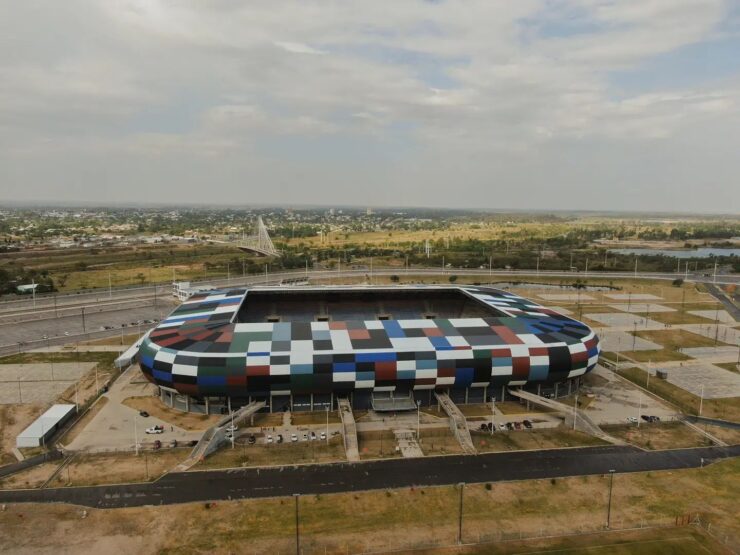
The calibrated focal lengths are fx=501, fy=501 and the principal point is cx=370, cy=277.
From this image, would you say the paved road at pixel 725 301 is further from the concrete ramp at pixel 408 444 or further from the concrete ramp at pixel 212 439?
the concrete ramp at pixel 212 439

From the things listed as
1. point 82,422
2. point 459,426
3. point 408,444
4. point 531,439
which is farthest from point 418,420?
point 82,422

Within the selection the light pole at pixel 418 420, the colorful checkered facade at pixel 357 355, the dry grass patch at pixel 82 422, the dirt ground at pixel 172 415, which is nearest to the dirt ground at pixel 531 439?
the light pole at pixel 418 420

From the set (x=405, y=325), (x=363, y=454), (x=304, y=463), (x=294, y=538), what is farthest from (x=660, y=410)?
(x=294, y=538)

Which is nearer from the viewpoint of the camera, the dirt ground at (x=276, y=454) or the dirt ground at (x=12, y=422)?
the dirt ground at (x=276, y=454)

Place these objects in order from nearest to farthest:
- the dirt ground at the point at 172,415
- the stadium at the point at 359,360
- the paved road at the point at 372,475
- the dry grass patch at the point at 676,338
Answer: the paved road at the point at 372,475 → the dirt ground at the point at 172,415 → the stadium at the point at 359,360 → the dry grass patch at the point at 676,338

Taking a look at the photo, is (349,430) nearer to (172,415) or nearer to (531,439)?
(531,439)

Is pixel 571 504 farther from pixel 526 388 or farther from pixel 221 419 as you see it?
pixel 221 419

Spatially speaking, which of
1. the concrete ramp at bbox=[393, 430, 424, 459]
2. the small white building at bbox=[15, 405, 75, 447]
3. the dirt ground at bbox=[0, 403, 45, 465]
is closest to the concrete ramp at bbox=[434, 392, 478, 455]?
the concrete ramp at bbox=[393, 430, 424, 459]
